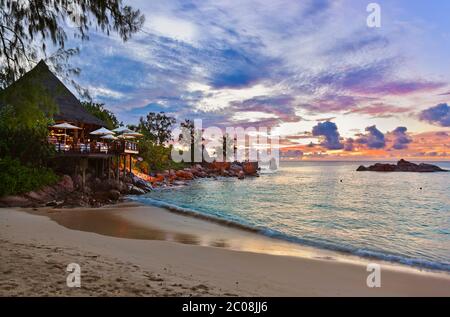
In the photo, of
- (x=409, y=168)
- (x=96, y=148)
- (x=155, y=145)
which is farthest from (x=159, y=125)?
(x=409, y=168)

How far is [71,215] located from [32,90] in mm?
11692

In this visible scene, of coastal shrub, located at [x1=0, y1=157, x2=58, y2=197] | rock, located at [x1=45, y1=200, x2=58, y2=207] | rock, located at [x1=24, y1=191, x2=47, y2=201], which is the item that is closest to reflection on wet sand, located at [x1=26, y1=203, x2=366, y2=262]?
rock, located at [x1=45, y1=200, x2=58, y2=207]

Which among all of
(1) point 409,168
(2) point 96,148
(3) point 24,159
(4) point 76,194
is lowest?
(1) point 409,168

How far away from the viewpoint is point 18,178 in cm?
2055

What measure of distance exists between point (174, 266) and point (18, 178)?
675 inches

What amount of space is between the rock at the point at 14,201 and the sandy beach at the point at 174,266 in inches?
213

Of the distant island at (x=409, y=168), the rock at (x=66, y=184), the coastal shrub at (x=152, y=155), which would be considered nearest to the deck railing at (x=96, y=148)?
the rock at (x=66, y=184)

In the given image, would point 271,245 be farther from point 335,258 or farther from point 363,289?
point 363,289

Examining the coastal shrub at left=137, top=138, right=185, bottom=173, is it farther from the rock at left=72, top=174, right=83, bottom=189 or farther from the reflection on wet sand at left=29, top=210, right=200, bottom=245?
the reflection on wet sand at left=29, top=210, right=200, bottom=245

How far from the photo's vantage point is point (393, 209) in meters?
26.7

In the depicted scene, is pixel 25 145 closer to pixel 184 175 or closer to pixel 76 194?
pixel 76 194

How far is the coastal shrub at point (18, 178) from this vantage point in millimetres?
19672
